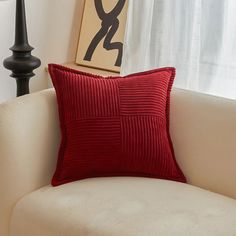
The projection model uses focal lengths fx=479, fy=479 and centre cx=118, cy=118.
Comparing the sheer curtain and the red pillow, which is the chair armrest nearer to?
the red pillow

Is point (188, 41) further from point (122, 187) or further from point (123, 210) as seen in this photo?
point (123, 210)

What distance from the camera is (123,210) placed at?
1646 millimetres

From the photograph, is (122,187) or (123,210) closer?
(123,210)

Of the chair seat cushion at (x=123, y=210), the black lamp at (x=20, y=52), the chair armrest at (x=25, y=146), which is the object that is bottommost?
the chair seat cushion at (x=123, y=210)

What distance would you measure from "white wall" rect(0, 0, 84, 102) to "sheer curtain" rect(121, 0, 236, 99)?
1.47 ft

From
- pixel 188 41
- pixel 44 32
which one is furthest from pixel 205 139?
pixel 44 32

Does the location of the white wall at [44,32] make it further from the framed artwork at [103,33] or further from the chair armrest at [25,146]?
the chair armrest at [25,146]

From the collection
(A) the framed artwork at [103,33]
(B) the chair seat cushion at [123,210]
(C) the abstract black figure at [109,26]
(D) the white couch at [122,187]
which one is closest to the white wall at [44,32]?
(A) the framed artwork at [103,33]

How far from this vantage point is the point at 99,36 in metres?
2.71

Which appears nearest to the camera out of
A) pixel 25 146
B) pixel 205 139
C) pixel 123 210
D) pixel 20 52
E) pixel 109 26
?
pixel 123 210

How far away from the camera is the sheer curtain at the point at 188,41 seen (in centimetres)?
225

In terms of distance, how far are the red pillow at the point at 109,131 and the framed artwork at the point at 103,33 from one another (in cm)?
77

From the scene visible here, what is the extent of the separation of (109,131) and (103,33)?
3.24 ft

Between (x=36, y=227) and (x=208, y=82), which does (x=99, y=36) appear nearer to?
(x=208, y=82)
